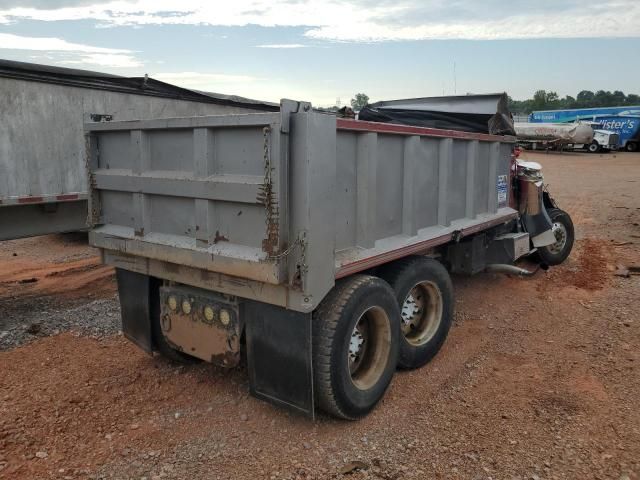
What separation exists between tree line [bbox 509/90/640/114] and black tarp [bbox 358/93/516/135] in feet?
238

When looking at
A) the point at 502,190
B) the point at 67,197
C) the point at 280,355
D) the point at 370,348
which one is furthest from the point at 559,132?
the point at 280,355

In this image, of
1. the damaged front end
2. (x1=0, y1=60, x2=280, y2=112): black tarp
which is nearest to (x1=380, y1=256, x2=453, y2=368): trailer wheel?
the damaged front end

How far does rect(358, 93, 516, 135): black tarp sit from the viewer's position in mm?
6102

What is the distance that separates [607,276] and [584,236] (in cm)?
297

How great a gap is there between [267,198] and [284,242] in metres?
0.28

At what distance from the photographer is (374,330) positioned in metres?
4.00

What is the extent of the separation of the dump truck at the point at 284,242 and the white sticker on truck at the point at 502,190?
1.53m

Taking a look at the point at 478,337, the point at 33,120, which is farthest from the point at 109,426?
the point at 33,120

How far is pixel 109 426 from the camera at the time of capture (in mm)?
3717

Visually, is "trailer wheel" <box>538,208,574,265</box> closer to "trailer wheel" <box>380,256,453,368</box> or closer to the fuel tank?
"trailer wheel" <box>380,256,453,368</box>

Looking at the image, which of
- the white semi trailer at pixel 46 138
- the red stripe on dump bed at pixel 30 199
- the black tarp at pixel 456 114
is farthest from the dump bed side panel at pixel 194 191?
the black tarp at pixel 456 114

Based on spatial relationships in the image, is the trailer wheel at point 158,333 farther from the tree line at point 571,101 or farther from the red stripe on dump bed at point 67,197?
the tree line at point 571,101

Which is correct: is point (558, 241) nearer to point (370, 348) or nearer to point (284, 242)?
point (370, 348)

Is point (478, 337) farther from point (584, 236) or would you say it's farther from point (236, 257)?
point (584, 236)
